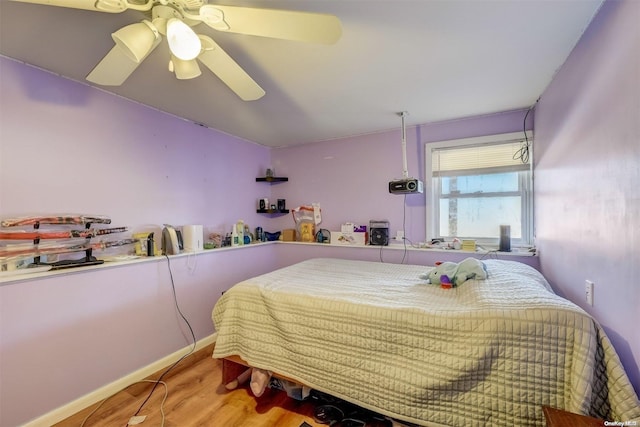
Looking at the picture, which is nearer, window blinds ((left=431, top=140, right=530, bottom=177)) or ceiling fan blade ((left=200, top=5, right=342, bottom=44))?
ceiling fan blade ((left=200, top=5, right=342, bottom=44))

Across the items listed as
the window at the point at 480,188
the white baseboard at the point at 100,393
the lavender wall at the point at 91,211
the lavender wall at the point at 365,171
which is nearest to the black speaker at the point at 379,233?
the lavender wall at the point at 365,171

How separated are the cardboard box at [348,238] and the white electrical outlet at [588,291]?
200 cm

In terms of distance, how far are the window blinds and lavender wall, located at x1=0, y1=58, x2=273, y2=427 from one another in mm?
2659

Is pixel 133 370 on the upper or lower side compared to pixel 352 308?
lower

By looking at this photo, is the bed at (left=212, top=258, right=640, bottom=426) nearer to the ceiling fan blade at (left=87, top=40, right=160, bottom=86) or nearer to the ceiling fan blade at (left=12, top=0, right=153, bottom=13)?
the ceiling fan blade at (left=87, top=40, right=160, bottom=86)

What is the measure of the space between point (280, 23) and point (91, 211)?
6.39ft

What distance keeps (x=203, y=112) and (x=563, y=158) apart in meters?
2.90

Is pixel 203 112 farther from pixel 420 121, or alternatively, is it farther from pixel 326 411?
pixel 326 411

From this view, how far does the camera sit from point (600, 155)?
1208 millimetres

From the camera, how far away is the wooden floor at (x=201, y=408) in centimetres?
160

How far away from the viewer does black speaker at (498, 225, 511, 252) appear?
248 cm

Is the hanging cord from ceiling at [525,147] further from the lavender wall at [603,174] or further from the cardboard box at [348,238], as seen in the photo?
the cardboard box at [348,238]

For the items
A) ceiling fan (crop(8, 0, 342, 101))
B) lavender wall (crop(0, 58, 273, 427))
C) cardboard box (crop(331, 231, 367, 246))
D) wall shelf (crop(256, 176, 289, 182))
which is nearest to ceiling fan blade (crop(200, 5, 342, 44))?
ceiling fan (crop(8, 0, 342, 101))

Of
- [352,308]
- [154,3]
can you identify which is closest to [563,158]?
[352,308]
